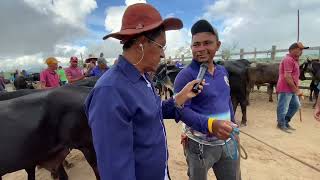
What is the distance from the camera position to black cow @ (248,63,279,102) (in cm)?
1152

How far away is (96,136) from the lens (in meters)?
1.42

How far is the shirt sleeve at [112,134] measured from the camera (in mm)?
1381

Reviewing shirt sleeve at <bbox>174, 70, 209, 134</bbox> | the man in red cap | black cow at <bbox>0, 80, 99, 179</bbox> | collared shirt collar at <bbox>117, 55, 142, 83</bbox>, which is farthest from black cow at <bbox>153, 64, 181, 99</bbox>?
collared shirt collar at <bbox>117, 55, 142, 83</bbox>

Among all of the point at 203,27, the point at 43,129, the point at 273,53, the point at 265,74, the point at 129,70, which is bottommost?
the point at 265,74

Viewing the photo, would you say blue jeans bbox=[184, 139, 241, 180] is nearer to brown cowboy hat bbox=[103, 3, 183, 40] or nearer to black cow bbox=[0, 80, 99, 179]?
brown cowboy hat bbox=[103, 3, 183, 40]

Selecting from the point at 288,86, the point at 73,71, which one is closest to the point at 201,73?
the point at 288,86

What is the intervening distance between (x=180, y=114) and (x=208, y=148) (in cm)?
42

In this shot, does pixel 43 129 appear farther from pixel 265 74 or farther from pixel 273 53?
pixel 273 53

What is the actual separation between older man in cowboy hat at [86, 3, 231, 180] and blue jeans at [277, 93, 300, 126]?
6.02 meters

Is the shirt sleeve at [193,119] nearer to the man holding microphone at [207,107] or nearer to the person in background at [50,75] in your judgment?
the man holding microphone at [207,107]

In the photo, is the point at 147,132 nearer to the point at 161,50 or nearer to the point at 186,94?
the point at 161,50

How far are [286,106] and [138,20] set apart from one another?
6.33m

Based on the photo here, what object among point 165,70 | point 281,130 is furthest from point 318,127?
point 165,70

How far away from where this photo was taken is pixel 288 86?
6.98m
